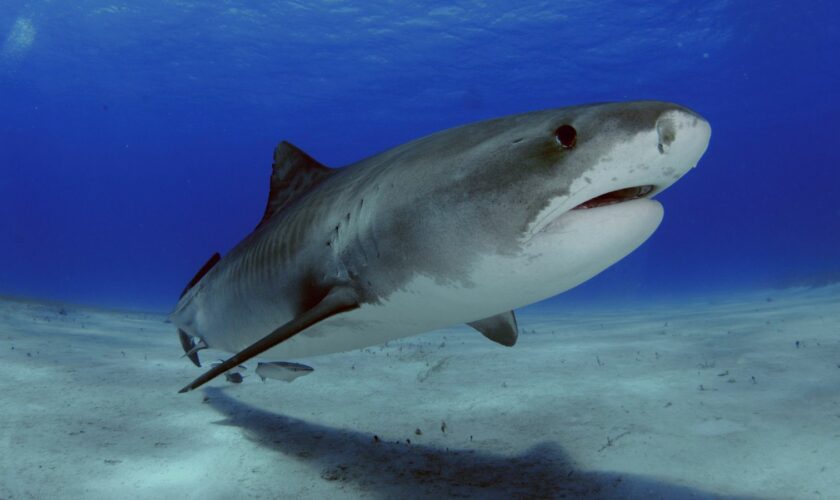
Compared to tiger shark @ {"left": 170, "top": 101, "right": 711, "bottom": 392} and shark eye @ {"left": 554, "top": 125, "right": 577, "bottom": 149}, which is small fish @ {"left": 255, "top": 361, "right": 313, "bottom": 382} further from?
shark eye @ {"left": 554, "top": 125, "right": 577, "bottom": 149}

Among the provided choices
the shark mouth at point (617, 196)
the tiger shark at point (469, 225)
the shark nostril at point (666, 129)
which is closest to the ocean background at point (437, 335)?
the tiger shark at point (469, 225)

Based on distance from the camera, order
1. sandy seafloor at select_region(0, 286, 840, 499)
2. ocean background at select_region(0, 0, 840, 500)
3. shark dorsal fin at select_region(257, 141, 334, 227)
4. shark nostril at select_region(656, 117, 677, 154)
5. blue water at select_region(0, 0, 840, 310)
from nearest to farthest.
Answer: shark nostril at select_region(656, 117, 677, 154), sandy seafloor at select_region(0, 286, 840, 499), ocean background at select_region(0, 0, 840, 500), shark dorsal fin at select_region(257, 141, 334, 227), blue water at select_region(0, 0, 840, 310)

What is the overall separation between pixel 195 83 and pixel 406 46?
74.1ft

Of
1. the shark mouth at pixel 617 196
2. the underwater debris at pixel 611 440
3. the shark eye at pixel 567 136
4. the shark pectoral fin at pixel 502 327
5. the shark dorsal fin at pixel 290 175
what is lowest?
the underwater debris at pixel 611 440

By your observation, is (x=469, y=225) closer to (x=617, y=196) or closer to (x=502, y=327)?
(x=617, y=196)

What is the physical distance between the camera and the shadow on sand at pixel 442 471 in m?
2.64

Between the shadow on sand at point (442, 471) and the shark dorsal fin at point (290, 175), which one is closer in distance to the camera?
the shadow on sand at point (442, 471)

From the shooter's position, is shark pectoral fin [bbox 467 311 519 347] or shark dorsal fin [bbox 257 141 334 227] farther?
shark dorsal fin [bbox 257 141 334 227]

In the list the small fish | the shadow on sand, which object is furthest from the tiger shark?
the shadow on sand

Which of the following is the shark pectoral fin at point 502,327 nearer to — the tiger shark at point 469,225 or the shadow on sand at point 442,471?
the tiger shark at point 469,225

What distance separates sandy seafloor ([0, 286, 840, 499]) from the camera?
8.96 ft

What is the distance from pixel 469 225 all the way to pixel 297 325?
43.2 inches

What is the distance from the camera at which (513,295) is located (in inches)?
90.2

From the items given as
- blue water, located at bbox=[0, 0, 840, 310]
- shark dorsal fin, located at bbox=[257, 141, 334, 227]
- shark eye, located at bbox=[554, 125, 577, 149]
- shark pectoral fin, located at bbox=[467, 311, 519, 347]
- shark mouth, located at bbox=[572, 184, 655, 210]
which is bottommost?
shark pectoral fin, located at bbox=[467, 311, 519, 347]
